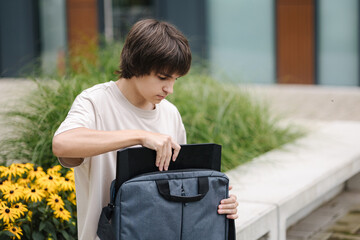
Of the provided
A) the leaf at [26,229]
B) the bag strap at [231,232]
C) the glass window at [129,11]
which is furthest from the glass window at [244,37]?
the bag strap at [231,232]

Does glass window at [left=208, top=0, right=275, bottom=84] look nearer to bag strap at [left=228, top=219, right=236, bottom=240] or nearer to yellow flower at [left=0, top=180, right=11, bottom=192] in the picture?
yellow flower at [left=0, top=180, right=11, bottom=192]

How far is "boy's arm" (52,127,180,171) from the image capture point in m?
2.06

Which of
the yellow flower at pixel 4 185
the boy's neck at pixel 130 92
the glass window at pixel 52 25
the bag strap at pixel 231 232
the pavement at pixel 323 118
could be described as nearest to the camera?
the boy's neck at pixel 130 92

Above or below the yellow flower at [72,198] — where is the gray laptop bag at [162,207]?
above

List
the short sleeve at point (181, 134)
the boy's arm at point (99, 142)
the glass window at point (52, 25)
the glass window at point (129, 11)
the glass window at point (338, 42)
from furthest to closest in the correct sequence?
the glass window at point (52, 25) → the glass window at point (129, 11) → the glass window at point (338, 42) → the short sleeve at point (181, 134) → the boy's arm at point (99, 142)

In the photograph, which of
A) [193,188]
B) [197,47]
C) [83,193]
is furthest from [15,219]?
[197,47]

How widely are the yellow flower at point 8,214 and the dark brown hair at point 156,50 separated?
4.01 ft

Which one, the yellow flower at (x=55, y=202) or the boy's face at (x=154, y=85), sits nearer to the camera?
the boy's face at (x=154, y=85)

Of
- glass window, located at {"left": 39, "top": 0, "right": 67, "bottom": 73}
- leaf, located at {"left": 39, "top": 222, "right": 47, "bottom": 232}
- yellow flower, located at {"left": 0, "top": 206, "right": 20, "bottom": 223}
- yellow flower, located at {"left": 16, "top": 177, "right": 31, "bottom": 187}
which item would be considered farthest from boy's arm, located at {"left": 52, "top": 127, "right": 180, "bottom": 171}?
glass window, located at {"left": 39, "top": 0, "right": 67, "bottom": 73}

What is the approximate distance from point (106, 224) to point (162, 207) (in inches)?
8.2

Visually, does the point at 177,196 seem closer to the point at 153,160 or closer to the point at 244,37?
the point at 153,160

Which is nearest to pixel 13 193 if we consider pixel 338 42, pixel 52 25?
pixel 338 42

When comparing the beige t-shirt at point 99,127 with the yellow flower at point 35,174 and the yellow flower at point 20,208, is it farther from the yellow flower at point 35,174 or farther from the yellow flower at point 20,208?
the yellow flower at point 35,174

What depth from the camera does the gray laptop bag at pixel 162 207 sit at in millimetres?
2145
